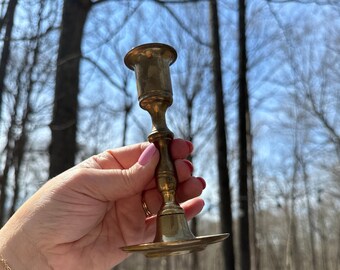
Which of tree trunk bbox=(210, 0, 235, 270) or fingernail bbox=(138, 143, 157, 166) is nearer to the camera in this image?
fingernail bbox=(138, 143, 157, 166)

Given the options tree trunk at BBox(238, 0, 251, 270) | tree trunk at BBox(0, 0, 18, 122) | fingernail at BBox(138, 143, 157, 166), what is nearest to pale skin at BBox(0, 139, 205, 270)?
fingernail at BBox(138, 143, 157, 166)

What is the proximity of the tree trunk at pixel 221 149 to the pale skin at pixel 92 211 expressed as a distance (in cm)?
274

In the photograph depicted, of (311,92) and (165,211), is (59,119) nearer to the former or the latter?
(165,211)

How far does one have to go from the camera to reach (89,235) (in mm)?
1682

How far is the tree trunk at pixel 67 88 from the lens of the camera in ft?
13.0

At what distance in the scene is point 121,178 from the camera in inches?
57.5

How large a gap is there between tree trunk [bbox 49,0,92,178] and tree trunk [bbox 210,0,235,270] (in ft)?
4.92

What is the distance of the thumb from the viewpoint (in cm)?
143

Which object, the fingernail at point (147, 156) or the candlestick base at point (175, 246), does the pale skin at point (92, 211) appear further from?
the candlestick base at point (175, 246)

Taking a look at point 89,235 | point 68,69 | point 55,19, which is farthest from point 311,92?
point 89,235

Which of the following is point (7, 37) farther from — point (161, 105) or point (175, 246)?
point (175, 246)

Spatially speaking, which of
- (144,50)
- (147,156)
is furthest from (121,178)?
(144,50)

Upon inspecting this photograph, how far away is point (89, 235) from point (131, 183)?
38cm

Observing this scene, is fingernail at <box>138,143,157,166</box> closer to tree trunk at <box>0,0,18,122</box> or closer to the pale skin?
the pale skin
